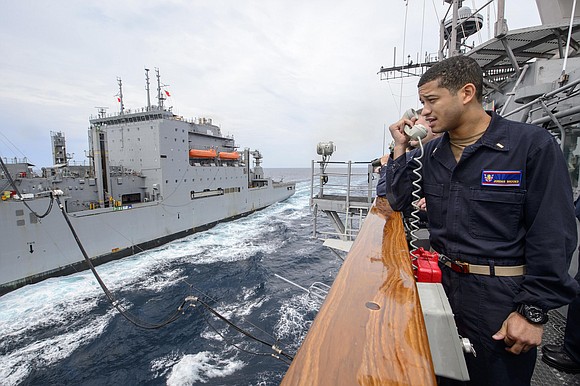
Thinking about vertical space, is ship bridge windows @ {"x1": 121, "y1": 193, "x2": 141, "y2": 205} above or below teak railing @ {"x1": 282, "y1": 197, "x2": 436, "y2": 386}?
below

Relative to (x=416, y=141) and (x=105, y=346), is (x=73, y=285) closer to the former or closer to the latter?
(x=105, y=346)

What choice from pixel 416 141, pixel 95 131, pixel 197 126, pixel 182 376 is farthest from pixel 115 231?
pixel 416 141

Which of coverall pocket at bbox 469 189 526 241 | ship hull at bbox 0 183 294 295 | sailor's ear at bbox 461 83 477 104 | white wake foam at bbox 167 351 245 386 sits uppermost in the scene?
sailor's ear at bbox 461 83 477 104

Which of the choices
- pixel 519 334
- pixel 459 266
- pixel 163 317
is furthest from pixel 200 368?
pixel 519 334

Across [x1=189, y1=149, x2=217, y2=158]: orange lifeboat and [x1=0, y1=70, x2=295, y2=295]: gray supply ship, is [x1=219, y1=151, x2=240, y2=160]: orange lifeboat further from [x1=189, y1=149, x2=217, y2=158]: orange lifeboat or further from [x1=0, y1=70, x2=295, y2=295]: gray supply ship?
[x1=189, y1=149, x2=217, y2=158]: orange lifeboat

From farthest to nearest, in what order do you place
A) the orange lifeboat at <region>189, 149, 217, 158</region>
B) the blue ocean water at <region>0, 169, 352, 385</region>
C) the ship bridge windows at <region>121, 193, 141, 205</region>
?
the orange lifeboat at <region>189, 149, 217, 158</region>, the ship bridge windows at <region>121, 193, 141, 205</region>, the blue ocean water at <region>0, 169, 352, 385</region>

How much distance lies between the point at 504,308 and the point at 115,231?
58.7 ft

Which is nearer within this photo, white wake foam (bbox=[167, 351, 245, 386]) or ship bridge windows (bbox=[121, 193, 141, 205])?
white wake foam (bbox=[167, 351, 245, 386])

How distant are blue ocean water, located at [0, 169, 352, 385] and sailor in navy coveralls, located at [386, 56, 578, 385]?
646 centimetres

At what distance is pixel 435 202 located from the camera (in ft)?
5.29

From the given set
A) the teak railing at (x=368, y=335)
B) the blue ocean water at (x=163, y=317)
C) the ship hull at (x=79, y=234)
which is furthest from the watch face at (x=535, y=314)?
the ship hull at (x=79, y=234)

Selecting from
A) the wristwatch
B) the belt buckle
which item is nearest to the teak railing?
the belt buckle

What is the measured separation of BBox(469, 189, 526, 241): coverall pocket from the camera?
1.29m

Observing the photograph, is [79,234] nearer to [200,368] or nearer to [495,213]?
[200,368]
